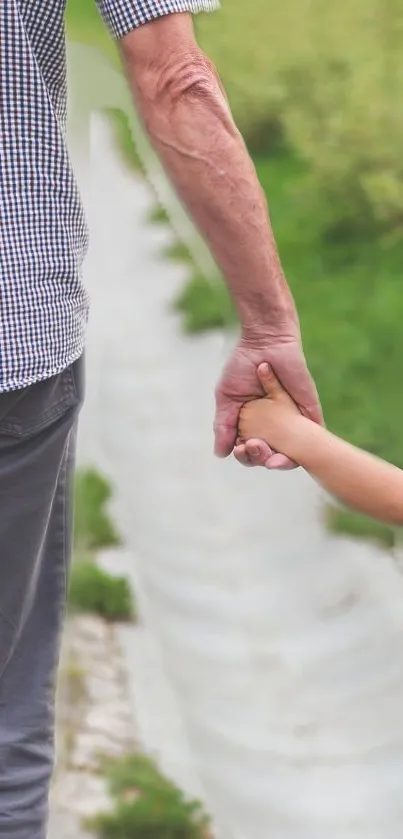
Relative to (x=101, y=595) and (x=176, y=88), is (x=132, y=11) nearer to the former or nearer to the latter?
(x=176, y=88)

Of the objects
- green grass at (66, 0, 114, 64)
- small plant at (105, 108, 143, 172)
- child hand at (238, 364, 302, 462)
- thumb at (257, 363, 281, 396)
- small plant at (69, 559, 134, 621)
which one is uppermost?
green grass at (66, 0, 114, 64)

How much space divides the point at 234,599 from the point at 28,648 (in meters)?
1.45

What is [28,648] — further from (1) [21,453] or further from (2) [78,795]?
(2) [78,795]

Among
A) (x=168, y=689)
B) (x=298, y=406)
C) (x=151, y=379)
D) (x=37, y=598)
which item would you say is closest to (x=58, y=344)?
(x=298, y=406)

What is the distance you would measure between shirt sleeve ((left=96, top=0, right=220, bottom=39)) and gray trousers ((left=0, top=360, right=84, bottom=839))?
0.50 meters

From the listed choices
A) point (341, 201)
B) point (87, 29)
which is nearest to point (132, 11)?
point (341, 201)

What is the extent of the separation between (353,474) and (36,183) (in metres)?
0.63

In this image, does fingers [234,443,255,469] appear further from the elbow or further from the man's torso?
the elbow

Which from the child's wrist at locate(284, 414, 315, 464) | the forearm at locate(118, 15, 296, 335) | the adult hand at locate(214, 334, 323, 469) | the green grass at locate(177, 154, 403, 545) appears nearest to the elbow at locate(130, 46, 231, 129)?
the forearm at locate(118, 15, 296, 335)

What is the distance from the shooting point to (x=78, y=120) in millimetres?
10102

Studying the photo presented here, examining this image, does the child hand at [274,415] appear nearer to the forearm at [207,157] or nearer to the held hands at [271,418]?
the held hands at [271,418]

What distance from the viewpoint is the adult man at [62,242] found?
1645 mm

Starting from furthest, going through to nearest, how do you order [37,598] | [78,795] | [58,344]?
[78,795] → [37,598] → [58,344]

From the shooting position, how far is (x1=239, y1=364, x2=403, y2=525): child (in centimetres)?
185
